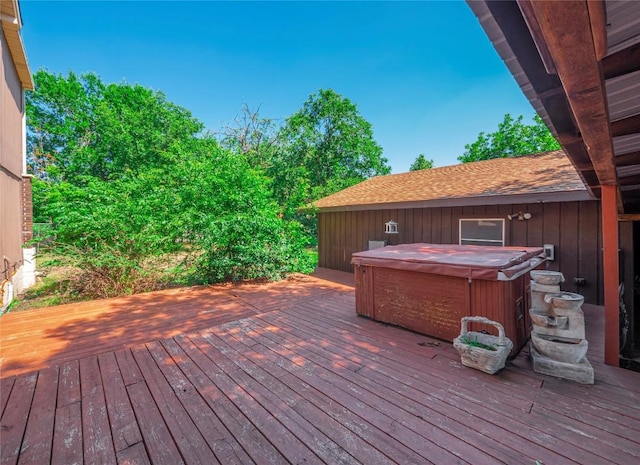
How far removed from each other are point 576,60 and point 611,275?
10.6ft

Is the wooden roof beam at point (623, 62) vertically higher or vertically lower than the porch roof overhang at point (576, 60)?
higher

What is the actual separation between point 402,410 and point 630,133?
2830 mm

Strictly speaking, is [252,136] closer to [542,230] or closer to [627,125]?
[542,230]

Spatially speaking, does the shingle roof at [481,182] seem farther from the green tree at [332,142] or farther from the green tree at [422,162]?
the green tree at [422,162]

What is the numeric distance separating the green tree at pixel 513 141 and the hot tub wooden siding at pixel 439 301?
2181 cm

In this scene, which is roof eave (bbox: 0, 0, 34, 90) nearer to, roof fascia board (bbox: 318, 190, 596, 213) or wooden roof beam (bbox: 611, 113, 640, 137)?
roof fascia board (bbox: 318, 190, 596, 213)

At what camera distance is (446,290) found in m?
3.39

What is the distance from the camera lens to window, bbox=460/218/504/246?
607cm

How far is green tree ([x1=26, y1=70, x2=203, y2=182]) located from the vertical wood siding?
17.1 metres

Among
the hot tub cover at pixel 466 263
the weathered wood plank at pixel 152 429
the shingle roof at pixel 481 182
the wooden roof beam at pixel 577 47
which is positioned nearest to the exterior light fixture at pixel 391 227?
the shingle roof at pixel 481 182

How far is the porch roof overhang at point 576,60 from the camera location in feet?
2.35

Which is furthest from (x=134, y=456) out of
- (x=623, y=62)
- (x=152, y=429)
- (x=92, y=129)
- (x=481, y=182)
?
(x=92, y=129)

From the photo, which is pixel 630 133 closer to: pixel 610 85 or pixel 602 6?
pixel 610 85

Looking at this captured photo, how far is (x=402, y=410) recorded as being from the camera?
2191 millimetres
